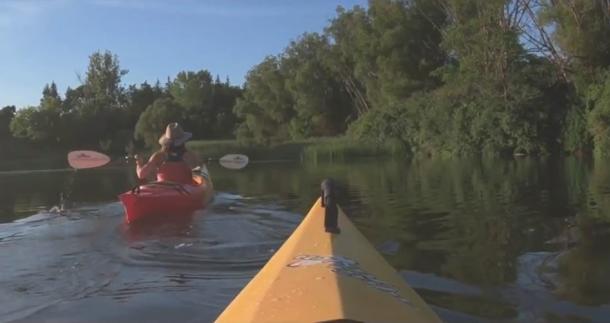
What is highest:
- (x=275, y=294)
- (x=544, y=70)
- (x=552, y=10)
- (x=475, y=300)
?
(x=552, y=10)

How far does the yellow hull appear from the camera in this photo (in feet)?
9.86

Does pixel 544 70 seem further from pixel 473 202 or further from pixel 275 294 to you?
pixel 275 294

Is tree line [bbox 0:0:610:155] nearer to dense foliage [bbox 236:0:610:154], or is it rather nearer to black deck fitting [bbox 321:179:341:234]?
dense foliage [bbox 236:0:610:154]

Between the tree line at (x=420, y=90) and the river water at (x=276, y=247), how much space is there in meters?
21.7

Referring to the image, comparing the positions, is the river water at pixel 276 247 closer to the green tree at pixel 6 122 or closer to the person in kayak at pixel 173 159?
the person in kayak at pixel 173 159

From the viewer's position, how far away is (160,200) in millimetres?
9508

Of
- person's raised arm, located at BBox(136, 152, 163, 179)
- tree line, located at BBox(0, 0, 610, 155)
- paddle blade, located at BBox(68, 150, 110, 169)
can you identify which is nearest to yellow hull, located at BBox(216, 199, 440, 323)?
person's raised arm, located at BBox(136, 152, 163, 179)

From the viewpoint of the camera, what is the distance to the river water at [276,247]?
16.1ft

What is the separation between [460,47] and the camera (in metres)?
37.5

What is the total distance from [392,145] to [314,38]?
18510mm

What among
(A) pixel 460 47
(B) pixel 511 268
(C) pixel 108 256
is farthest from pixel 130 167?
(B) pixel 511 268

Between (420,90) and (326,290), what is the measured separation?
41.1 m

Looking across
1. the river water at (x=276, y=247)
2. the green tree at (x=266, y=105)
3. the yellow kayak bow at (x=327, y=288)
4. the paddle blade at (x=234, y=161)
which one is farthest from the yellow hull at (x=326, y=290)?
the green tree at (x=266, y=105)

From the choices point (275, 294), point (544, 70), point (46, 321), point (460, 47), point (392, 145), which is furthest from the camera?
point (392, 145)
